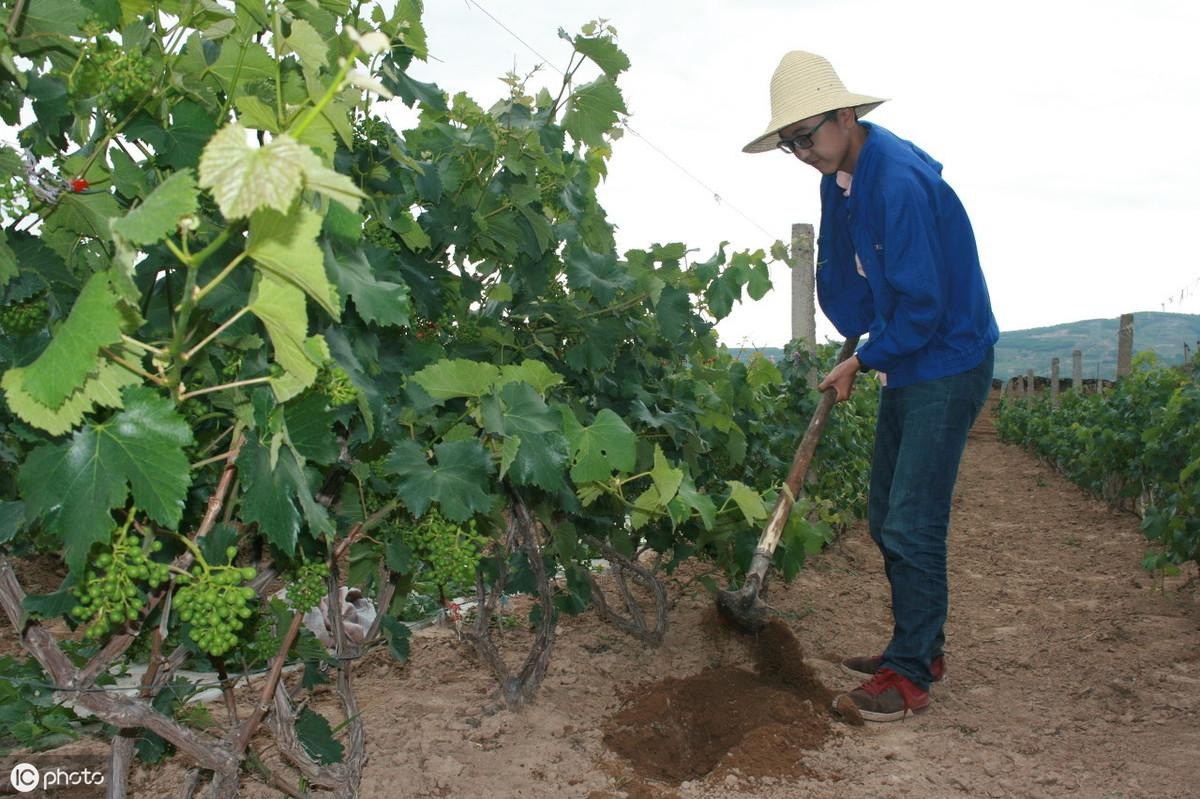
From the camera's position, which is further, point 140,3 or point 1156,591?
point 1156,591

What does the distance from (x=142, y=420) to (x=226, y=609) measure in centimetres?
35

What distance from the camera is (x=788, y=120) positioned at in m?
3.50

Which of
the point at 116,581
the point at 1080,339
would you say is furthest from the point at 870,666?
the point at 1080,339

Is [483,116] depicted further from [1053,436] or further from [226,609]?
[1053,436]

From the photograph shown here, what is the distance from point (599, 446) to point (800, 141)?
1881 millimetres

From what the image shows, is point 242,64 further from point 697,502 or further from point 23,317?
point 697,502

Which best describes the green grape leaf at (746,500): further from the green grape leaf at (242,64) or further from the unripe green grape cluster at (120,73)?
the unripe green grape cluster at (120,73)

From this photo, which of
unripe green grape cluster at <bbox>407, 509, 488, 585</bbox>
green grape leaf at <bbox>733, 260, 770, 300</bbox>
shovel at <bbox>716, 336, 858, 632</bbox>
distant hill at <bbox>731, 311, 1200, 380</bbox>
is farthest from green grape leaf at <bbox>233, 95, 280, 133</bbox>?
distant hill at <bbox>731, 311, 1200, 380</bbox>

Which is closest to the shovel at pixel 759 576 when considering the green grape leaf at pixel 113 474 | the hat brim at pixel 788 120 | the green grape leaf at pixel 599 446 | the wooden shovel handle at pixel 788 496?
the wooden shovel handle at pixel 788 496

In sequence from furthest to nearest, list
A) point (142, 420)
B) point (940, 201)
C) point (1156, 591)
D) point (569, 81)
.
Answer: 1. point (1156, 591)
2. point (940, 201)
3. point (569, 81)
4. point (142, 420)

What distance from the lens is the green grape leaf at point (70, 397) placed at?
1.13 m

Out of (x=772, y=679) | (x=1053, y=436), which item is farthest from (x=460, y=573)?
(x=1053, y=436)

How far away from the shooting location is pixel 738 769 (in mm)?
2758

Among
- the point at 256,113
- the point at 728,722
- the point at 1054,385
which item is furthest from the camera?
the point at 1054,385
